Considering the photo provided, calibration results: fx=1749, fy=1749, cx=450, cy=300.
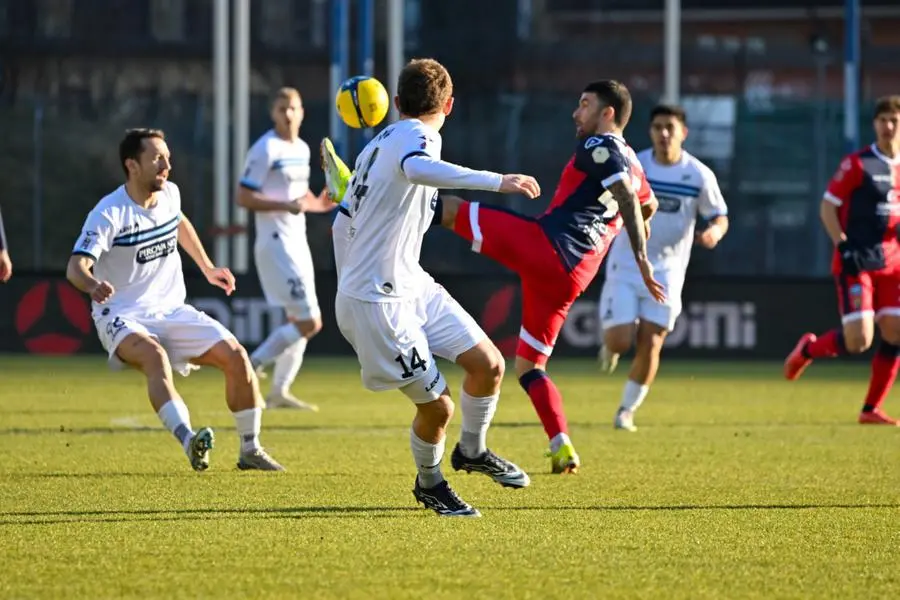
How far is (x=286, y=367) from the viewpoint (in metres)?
14.4

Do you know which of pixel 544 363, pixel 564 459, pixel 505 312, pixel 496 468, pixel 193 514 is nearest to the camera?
pixel 193 514

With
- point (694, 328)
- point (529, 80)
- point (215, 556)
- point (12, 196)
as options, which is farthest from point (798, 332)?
point (215, 556)

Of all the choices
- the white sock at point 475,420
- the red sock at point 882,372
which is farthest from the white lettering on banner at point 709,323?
the white sock at point 475,420

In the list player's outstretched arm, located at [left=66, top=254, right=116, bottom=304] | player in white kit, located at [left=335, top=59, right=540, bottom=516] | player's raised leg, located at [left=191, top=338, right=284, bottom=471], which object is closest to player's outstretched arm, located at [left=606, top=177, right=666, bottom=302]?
player in white kit, located at [left=335, top=59, right=540, bottom=516]

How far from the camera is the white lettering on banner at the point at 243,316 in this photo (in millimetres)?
20734

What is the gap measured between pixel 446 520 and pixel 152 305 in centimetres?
278

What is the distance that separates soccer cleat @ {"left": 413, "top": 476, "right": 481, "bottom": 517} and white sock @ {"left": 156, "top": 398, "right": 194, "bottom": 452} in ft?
5.93

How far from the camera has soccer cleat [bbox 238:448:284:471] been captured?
9.70 m

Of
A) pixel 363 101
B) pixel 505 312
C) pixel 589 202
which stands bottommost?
pixel 505 312

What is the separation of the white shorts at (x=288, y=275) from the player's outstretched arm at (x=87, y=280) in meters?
4.79

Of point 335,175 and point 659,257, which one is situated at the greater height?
point 335,175

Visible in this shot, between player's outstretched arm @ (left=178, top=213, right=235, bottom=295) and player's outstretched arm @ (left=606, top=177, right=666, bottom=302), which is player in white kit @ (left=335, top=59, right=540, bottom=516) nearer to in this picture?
player's outstretched arm @ (left=606, top=177, right=666, bottom=302)

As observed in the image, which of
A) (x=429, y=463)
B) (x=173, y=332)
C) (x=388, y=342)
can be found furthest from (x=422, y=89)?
(x=173, y=332)

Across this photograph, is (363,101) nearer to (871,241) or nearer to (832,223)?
(832,223)
